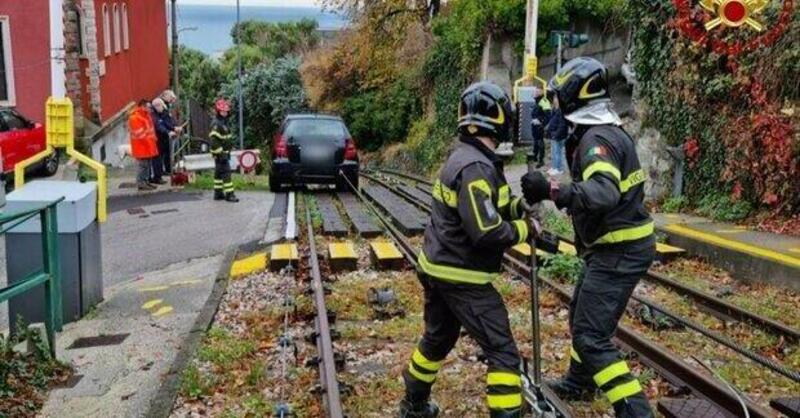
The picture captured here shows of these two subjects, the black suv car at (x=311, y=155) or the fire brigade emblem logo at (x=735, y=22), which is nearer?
the fire brigade emblem logo at (x=735, y=22)

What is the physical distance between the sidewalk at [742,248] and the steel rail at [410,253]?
339 centimetres

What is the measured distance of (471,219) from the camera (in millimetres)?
4078

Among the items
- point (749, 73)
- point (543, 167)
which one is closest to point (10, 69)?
point (543, 167)

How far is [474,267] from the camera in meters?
4.25

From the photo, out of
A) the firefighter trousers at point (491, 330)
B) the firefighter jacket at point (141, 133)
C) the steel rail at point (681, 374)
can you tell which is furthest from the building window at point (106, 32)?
the firefighter trousers at point (491, 330)

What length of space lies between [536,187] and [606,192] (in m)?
0.36

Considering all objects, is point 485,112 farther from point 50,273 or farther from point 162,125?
point 162,125

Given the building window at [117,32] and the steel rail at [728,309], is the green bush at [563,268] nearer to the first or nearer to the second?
the steel rail at [728,309]

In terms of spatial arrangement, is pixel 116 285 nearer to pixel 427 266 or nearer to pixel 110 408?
pixel 110 408

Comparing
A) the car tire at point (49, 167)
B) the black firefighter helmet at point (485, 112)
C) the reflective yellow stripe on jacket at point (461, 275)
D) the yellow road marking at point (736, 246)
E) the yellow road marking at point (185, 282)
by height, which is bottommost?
the yellow road marking at point (185, 282)

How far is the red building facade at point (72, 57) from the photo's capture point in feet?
66.9

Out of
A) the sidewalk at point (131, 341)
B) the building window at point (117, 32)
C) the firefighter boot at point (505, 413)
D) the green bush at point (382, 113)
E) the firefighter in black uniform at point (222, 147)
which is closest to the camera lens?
the firefighter boot at point (505, 413)

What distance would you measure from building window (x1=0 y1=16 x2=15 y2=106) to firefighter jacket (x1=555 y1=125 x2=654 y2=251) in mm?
19644

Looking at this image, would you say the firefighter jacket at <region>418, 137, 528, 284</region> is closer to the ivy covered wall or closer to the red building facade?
the ivy covered wall
